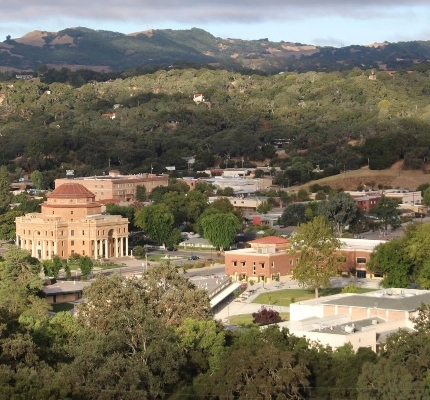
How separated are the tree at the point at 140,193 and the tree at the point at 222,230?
23.5m

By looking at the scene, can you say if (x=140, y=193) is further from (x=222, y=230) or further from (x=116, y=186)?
(x=222, y=230)

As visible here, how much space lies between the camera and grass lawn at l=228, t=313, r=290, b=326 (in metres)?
48.1

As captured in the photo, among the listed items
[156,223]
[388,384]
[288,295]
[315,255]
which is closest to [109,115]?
[156,223]

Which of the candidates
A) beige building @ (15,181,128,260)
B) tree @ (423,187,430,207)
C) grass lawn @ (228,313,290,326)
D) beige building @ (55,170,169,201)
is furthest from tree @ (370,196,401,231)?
grass lawn @ (228,313,290,326)

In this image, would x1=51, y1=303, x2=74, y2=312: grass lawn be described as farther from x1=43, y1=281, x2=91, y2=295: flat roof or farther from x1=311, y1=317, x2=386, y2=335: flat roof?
x1=311, y1=317, x2=386, y2=335: flat roof

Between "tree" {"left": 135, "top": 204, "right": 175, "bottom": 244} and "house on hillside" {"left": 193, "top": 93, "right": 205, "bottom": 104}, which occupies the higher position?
"house on hillside" {"left": 193, "top": 93, "right": 205, "bottom": 104}

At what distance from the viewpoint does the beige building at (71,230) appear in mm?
73750

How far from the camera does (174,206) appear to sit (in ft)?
270

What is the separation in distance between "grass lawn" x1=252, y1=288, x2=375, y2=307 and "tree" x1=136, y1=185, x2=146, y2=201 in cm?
4099

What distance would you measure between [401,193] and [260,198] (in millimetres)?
9624

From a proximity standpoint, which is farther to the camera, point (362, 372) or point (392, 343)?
point (392, 343)

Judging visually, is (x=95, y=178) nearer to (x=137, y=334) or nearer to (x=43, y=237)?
(x=43, y=237)

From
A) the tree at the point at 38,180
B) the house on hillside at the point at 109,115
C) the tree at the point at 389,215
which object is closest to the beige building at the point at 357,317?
the tree at the point at 389,215

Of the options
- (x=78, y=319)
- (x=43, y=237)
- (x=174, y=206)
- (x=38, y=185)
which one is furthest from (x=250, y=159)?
(x=78, y=319)
